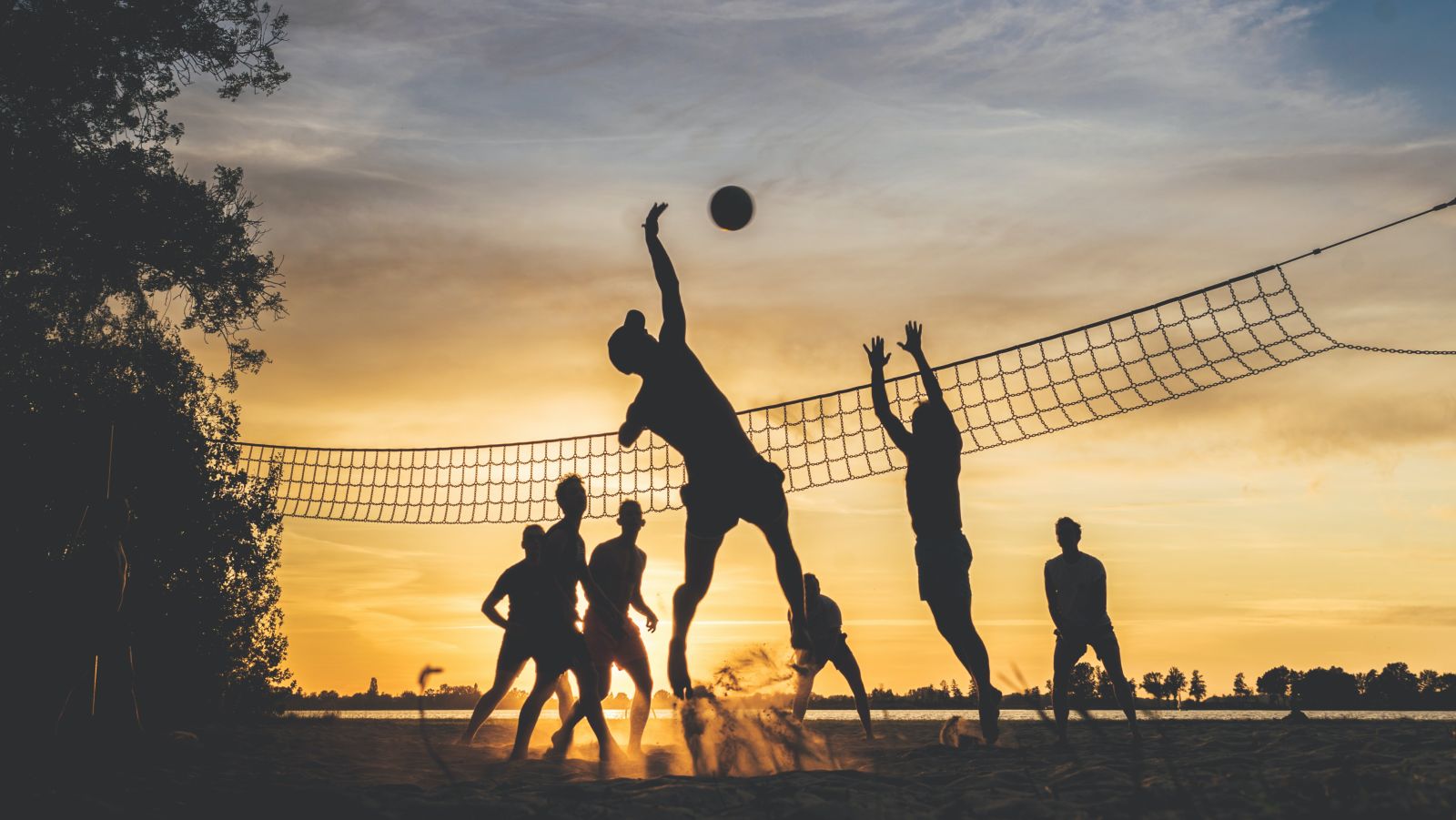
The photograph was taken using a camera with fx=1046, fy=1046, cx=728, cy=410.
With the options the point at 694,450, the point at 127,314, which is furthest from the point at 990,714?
the point at 127,314

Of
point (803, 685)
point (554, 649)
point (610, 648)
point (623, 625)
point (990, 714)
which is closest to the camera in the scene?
point (554, 649)

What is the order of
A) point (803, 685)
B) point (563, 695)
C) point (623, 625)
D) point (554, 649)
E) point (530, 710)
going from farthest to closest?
point (563, 695) < point (803, 685) < point (623, 625) < point (530, 710) < point (554, 649)

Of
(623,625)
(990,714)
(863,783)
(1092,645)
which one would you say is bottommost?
(863,783)

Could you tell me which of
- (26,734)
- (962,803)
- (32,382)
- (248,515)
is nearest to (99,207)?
(32,382)

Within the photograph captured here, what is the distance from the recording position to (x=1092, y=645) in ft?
23.3

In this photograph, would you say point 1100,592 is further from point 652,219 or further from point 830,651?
point 652,219

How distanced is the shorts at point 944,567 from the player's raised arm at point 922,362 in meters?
0.92

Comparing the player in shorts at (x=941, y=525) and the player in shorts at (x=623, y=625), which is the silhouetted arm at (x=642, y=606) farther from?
the player in shorts at (x=941, y=525)

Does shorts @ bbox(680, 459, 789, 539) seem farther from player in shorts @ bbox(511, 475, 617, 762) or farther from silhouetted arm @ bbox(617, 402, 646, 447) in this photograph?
player in shorts @ bbox(511, 475, 617, 762)

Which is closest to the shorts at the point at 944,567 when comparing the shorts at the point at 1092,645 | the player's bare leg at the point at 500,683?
the shorts at the point at 1092,645

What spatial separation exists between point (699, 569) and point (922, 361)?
226 centimetres

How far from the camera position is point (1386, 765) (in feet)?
16.4

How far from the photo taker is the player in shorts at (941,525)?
6.71 meters

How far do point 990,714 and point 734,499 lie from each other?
290 cm
